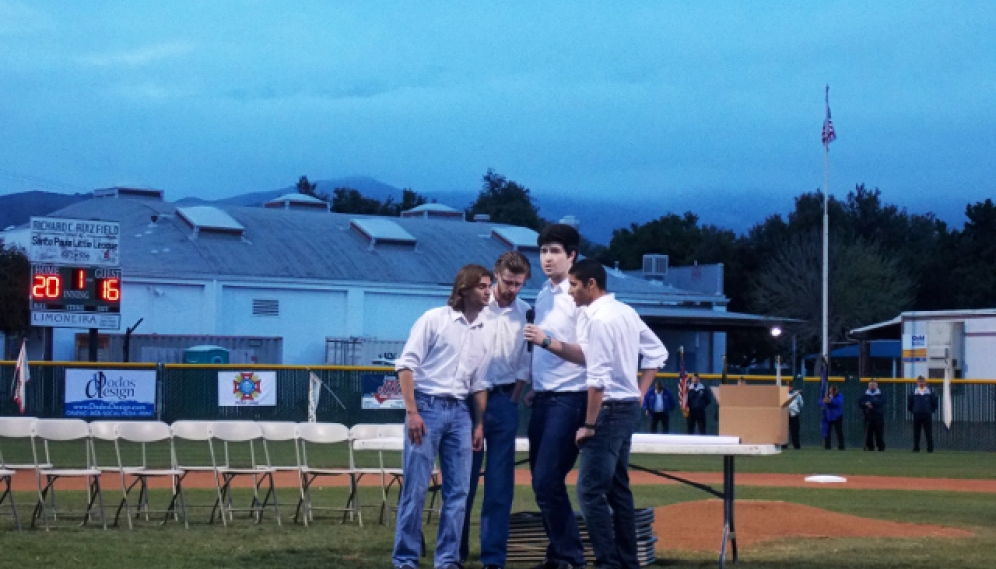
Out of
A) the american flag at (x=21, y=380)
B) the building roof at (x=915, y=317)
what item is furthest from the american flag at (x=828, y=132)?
the american flag at (x=21, y=380)

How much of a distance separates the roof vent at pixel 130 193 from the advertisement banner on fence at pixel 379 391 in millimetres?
26313

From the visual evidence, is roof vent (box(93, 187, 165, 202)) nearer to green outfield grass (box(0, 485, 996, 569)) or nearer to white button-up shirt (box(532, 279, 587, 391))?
green outfield grass (box(0, 485, 996, 569))

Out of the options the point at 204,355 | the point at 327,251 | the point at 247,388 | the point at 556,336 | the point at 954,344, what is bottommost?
the point at 247,388

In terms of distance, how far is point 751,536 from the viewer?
11797 mm

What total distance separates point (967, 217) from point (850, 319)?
30.5 feet

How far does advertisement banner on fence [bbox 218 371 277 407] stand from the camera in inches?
1344

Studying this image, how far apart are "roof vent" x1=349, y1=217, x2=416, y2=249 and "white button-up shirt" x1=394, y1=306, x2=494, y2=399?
153ft

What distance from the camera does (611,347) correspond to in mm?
8617

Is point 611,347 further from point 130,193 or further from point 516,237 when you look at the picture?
point 130,193

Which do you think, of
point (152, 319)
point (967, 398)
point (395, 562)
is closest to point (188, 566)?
point (395, 562)

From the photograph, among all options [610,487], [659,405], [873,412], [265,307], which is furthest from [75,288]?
[610,487]

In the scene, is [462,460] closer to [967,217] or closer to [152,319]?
[152,319]

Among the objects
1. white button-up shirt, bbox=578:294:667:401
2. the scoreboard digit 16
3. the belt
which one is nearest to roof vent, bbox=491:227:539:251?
the scoreboard digit 16

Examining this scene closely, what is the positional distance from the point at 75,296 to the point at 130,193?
29.8 metres
